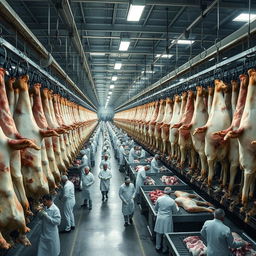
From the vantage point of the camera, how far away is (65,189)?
28.2 ft

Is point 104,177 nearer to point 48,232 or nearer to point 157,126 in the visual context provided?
point 157,126

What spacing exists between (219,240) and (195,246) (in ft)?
2.35

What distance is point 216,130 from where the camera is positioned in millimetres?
4023

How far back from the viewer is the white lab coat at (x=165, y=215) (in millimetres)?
6816

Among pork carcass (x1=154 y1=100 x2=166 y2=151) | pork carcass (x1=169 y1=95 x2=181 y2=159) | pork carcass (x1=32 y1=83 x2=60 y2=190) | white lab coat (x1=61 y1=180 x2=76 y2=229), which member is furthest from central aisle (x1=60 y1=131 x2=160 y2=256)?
pork carcass (x1=32 y1=83 x2=60 y2=190)

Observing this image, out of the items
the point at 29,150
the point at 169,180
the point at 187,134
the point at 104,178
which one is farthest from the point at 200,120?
the point at 104,178

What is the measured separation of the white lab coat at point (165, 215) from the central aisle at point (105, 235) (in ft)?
3.03

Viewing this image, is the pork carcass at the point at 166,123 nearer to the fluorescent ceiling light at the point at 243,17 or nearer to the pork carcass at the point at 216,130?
the pork carcass at the point at 216,130

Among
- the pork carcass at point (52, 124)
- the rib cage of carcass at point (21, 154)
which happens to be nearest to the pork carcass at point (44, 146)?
the rib cage of carcass at point (21, 154)

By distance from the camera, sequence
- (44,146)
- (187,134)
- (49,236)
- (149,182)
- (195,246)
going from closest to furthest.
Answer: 1. (44,146)
2. (187,134)
3. (195,246)
4. (49,236)
5. (149,182)

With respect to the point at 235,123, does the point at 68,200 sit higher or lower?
lower

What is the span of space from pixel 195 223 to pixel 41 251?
372 centimetres

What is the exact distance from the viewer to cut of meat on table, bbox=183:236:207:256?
17.1 feet

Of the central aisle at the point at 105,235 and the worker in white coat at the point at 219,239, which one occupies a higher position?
the worker in white coat at the point at 219,239
